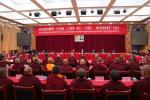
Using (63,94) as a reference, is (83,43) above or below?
above

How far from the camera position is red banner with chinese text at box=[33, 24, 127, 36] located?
1727cm

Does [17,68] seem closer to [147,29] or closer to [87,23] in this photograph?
[87,23]

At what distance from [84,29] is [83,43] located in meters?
3.88

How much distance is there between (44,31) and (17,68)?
10.6 metres

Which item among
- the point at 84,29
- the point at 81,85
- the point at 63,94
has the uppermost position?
the point at 84,29

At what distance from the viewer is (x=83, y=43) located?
21.3 m

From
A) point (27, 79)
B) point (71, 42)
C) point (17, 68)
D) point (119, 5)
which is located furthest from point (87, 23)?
point (27, 79)

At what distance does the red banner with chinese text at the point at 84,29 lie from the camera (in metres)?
17.3

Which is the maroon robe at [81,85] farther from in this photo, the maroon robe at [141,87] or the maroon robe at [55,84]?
the maroon robe at [141,87]

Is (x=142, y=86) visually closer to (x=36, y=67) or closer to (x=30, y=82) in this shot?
(x=30, y=82)

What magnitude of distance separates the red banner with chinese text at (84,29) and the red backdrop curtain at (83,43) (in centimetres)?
346

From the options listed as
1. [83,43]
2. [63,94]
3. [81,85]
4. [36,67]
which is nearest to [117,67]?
[36,67]

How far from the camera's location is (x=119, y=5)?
11.0m

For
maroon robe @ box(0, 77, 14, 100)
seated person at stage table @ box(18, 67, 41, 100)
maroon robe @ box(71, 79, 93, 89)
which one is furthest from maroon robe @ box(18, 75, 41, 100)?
maroon robe @ box(71, 79, 93, 89)
